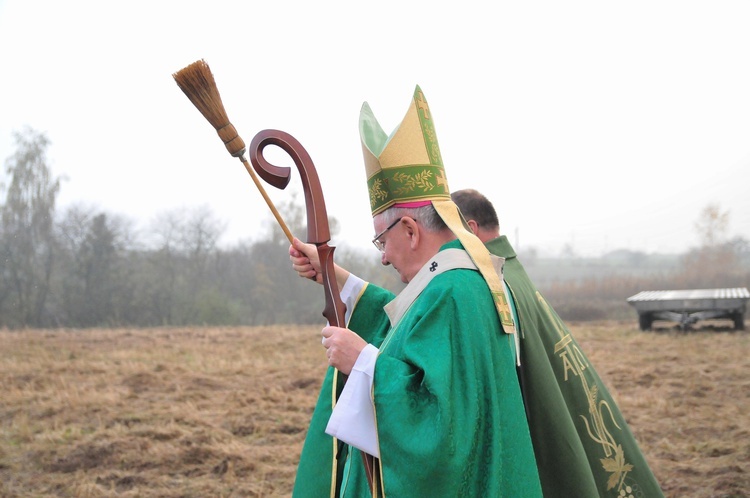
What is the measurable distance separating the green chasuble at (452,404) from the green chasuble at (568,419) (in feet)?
1.26

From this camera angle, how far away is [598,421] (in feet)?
8.00

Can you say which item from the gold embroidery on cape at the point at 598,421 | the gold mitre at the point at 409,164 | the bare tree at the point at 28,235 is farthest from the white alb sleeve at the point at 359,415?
the bare tree at the point at 28,235

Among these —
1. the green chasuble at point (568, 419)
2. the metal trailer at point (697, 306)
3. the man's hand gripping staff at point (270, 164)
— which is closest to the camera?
the man's hand gripping staff at point (270, 164)

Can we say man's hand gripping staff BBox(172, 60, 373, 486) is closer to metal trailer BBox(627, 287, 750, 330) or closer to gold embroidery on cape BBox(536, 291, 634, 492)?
gold embroidery on cape BBox(536, 291, 634, 492)

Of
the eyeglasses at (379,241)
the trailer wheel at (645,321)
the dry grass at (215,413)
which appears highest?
the eyeglasses at (379,241)

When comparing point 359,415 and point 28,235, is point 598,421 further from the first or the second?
point 28,235

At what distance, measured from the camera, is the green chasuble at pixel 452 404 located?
1.71m

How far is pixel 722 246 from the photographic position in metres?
25.7

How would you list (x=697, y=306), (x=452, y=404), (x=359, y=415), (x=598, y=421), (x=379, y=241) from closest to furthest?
(x=452, y=404), (x=359, y=415), (x=379, y=241), (x=598, y=421), (x=697, y=306)

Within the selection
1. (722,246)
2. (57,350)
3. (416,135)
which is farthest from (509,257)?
(722,246)

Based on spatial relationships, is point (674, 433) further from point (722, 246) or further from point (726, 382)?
point (722, 246)

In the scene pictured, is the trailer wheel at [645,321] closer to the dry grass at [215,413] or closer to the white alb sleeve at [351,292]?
the dry grass at [215,413]

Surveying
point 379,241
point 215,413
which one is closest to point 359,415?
point 379,241

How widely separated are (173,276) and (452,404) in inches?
807
